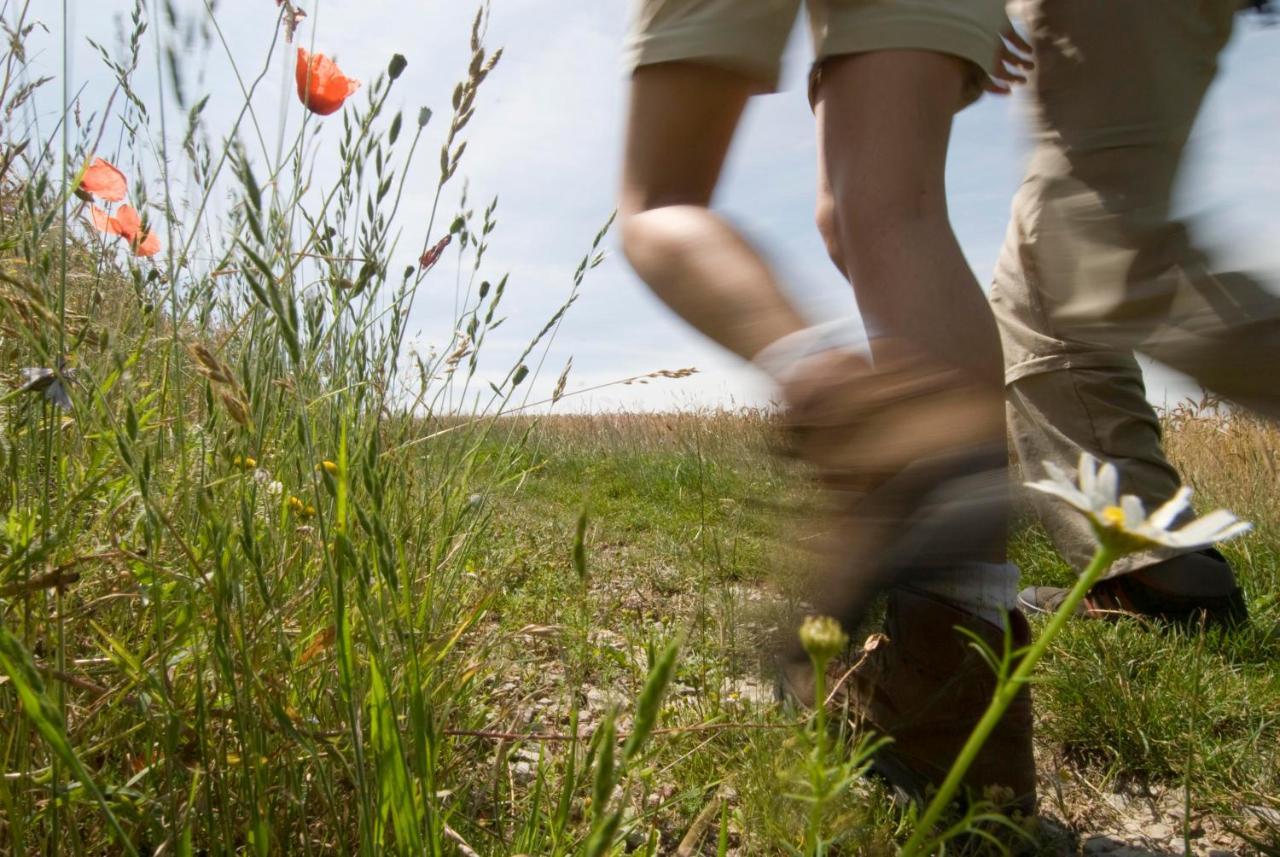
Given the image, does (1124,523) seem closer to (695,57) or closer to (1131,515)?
(1131,515)

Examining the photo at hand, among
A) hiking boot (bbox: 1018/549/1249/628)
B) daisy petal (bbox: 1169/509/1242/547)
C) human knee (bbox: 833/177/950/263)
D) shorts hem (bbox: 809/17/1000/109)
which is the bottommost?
hiking boot (bbox: 1018/549/1249/628)

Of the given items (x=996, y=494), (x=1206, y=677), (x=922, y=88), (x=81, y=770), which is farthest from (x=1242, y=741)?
(x=81, y=770)

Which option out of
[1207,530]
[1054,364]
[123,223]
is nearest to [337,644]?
[1207,530]

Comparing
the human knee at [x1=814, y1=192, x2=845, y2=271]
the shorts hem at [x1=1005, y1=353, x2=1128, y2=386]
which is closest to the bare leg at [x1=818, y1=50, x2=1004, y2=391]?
the human knee at [x1=814, y1=192, x2=845, y2=271]

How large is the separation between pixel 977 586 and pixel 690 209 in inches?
22.8

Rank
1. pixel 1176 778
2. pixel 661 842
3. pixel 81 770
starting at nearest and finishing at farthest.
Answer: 1. pixel 81 770
2. pixel 661 842
3. pixel 1176 778

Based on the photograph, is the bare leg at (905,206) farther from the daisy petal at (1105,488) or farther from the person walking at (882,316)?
the daisy petal at (1105,488)

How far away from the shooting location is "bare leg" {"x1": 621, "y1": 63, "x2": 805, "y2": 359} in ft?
3.24

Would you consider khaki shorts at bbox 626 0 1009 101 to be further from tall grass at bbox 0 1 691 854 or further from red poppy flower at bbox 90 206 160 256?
red poppy flower at bbox 90 206 160 256

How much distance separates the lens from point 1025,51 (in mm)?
1522

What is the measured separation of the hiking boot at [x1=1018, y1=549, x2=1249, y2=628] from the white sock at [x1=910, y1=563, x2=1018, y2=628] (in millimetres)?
866

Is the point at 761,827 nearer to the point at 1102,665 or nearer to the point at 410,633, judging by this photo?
the point at 410,633

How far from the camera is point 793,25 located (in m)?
1.22

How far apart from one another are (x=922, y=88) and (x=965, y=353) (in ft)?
1.13
